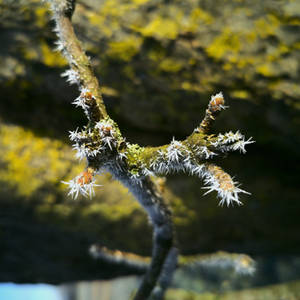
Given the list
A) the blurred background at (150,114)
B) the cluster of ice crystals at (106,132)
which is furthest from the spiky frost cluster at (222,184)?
the blurred background at (150,114)

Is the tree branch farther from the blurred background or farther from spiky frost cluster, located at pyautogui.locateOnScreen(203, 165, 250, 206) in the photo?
the blurred background

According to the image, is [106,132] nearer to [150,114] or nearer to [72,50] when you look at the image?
[72,50]

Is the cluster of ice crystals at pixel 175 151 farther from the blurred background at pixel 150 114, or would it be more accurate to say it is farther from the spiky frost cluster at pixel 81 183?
the blurred background at pixel 150 114

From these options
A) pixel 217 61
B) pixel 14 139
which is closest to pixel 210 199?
pixel 217 61

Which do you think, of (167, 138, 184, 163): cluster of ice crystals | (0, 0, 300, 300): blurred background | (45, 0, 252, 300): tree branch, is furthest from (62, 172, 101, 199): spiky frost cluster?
(0, 0, 300, 300): blurred background

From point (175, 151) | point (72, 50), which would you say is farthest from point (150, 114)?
point (175, 151)

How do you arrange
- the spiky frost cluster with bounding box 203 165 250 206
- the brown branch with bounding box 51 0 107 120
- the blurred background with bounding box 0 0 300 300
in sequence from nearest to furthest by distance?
the spiky frost cluster with bounding box 203 165 250 206, the brown branch with bounding box 51 0 107 120, the blurred background with bounding box 0 0 300 300

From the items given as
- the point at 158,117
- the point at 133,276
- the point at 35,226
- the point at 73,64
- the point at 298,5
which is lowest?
the point at 133,276

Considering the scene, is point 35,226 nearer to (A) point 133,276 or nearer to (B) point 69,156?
(B) point 69,156
